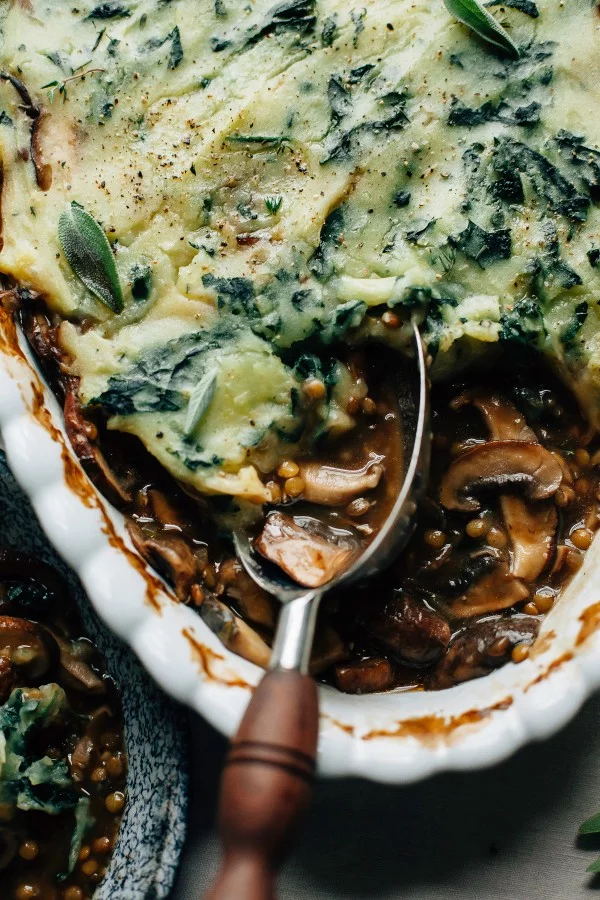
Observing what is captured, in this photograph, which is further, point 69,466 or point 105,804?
point 105,804

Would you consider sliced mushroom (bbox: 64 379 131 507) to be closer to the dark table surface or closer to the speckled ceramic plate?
the speckled ceramic plate

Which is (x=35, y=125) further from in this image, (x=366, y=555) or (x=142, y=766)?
(x=142, y=766)

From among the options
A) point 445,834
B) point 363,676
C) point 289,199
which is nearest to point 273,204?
point 289,199

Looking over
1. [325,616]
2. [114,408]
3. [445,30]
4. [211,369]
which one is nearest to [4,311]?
[114,408]

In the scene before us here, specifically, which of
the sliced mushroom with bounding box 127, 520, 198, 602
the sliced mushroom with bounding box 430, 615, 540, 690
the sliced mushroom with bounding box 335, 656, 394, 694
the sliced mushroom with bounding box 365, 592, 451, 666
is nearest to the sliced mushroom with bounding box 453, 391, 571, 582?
the sliced mushroom with bounding box 430, 615, 540, 690

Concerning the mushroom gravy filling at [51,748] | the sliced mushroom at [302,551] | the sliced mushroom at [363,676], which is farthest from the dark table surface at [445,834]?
the sliced mushroom at [302,551]

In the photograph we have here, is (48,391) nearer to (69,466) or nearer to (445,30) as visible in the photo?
(69,466)
